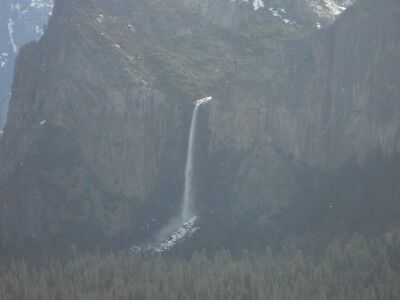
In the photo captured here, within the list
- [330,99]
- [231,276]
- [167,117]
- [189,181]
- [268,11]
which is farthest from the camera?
[268,11]

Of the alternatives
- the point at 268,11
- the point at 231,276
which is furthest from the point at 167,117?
the point at 231,276

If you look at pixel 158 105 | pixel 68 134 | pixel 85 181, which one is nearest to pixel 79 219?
pixel 85 181

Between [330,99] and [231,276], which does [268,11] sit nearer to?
[330,99]

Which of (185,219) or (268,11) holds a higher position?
(268,11)

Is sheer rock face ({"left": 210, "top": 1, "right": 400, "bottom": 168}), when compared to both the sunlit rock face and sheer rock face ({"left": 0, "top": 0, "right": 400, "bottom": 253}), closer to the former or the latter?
sheer rock face ({"left": 0, "top": 0, "right": 400, "bottom": 253})

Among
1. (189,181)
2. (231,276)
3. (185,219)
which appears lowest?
(231,276)
